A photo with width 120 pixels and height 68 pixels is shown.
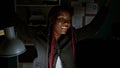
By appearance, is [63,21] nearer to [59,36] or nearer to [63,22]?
[63,22]

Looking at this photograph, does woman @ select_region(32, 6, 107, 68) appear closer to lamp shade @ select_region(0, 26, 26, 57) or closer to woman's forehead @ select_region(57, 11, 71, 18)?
woman's forehead @ select_region(57, 11, 71, 18)

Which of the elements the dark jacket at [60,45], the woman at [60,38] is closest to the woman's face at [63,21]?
the woman at [60,38]

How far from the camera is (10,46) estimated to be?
45.6 inches

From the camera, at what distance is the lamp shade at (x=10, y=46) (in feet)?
3.75

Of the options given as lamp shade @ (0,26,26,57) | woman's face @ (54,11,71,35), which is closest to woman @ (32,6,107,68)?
woman's face @ (54,11,71,35)

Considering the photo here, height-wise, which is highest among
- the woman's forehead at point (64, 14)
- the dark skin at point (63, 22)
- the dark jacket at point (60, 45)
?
the woman's forehead at point (64, 14)

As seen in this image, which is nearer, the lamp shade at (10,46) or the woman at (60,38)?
the lamp shade at (10,46)

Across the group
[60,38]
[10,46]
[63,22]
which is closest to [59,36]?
[60,38]

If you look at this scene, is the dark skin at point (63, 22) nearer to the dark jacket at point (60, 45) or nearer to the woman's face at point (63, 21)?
the woman's face at point (63, 21)

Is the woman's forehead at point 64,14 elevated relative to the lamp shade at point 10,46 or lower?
elevated

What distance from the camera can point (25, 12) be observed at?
3.25 m

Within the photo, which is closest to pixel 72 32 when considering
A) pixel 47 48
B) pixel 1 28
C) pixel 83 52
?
pixel 47 48

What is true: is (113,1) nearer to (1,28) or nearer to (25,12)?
(25,12)

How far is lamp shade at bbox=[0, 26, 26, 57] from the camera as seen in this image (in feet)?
3.75
